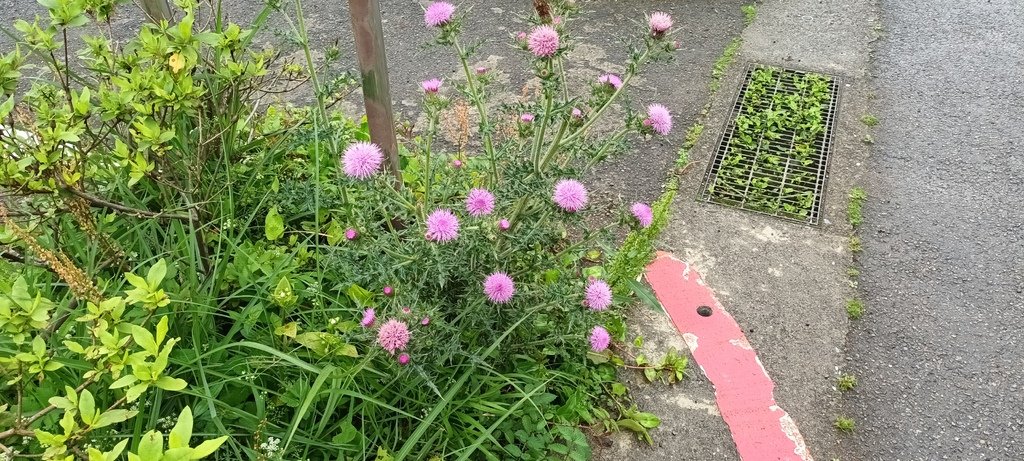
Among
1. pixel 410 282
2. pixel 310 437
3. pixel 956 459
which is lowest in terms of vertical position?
pixel 956 459

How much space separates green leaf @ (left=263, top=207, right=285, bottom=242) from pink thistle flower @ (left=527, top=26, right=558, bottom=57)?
4.16 ft

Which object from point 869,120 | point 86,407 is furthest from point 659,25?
point 869,120

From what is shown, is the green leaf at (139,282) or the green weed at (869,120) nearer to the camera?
the green leaf at (139,282)

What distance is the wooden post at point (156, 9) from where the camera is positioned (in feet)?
7.57

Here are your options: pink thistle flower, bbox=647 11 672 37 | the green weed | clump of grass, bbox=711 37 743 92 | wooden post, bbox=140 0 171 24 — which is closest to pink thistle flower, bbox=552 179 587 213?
pink thistle flower, bbox=647 11 672 37

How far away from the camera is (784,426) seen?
2.40m

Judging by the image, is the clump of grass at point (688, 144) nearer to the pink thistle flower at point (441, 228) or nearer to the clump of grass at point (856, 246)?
the clump of grass at point (856, 246)

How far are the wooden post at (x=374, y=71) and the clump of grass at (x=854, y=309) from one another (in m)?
1.95

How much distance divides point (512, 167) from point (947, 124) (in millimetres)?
3286

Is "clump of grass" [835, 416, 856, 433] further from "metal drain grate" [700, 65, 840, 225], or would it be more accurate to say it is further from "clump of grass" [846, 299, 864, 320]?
"metal drain grate" [700, 65, 840, 225]

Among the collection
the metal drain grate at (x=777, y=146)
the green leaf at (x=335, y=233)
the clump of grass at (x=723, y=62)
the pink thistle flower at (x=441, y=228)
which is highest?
the pink thistle flower at (x=441, y=228)

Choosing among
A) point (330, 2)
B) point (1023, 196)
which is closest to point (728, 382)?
point (1023, 196)

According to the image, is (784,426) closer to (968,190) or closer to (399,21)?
(968,190)

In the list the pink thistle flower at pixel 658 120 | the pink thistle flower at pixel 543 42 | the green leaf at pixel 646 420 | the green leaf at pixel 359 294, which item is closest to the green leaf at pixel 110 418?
the green leaf at pixel 359 294
